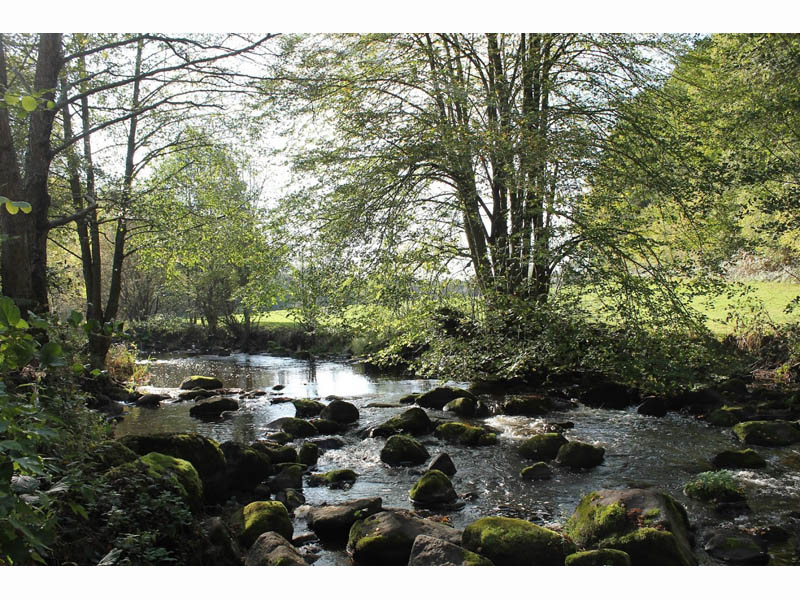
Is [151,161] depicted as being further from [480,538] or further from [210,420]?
[480,538]

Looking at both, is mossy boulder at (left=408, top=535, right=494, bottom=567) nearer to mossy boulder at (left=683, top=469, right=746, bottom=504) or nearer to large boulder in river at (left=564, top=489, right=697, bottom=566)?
large boulder in river at (left=564, top=489, right=697, bottom=566)

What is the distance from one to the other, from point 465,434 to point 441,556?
13.8 feet

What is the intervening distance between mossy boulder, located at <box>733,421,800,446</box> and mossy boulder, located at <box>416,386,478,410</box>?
453 cm

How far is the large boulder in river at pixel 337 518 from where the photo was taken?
530 cm

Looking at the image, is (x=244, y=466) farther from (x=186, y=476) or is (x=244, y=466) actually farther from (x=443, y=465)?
(x=443, y=465)

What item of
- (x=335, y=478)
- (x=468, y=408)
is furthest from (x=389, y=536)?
(x=468, y=408)

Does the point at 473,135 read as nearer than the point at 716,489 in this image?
No

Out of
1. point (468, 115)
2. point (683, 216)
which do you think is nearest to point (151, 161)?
point (468, 115)

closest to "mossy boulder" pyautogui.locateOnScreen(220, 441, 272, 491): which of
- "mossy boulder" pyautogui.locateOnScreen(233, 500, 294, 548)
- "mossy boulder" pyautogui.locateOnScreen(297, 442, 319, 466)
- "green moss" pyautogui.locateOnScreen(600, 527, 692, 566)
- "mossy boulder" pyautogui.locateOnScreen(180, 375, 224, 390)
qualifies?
"mossy boulder" pyautogui.locateOnScreen(297, 442, 319, 466)

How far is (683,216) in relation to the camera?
9562 millimetres

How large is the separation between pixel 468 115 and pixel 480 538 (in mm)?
6533

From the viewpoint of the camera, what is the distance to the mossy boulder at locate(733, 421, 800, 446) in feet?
25.4

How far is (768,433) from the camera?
7855mm
